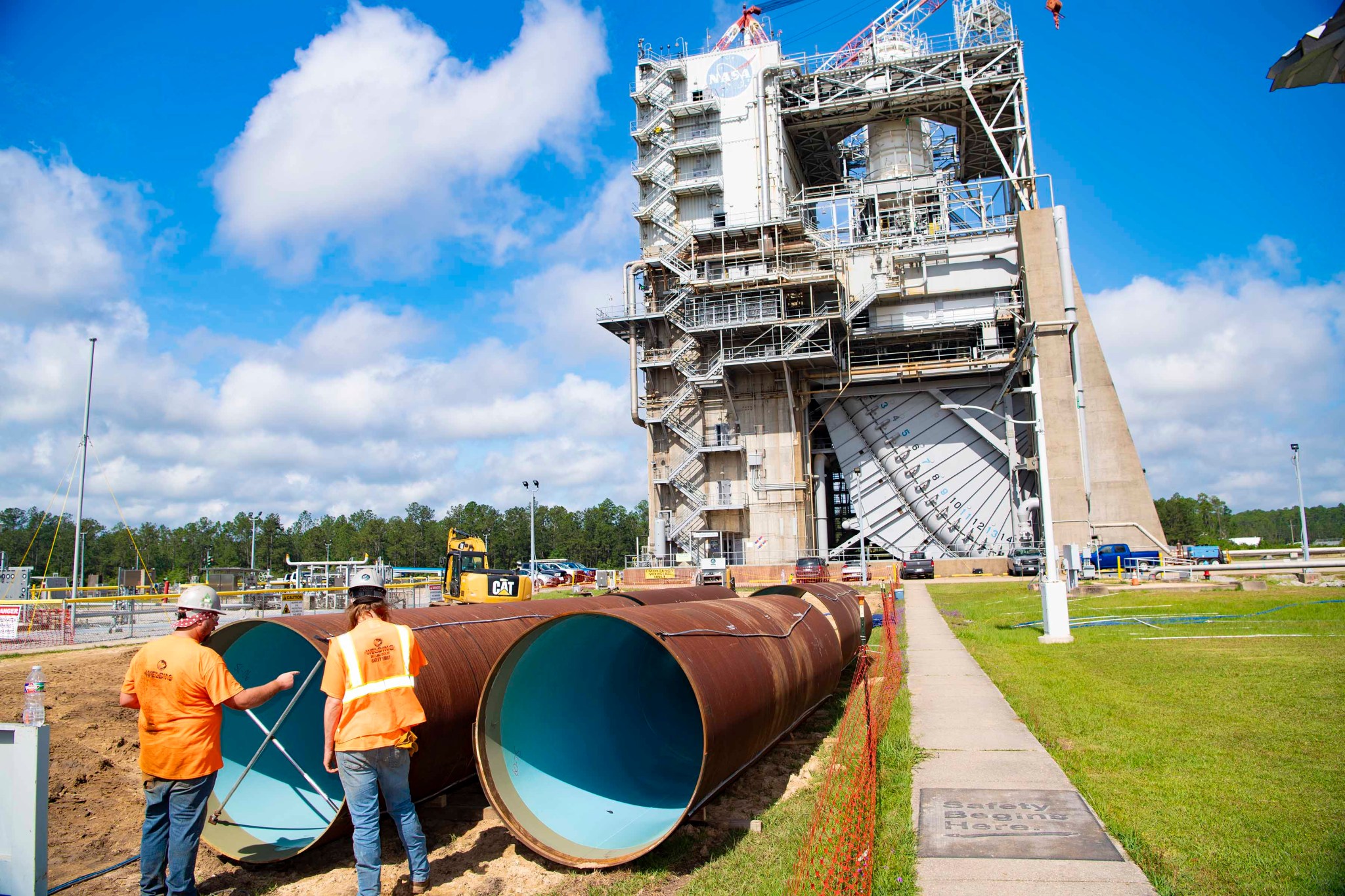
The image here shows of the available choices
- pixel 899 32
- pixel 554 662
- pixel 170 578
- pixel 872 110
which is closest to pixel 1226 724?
pixel 554 662

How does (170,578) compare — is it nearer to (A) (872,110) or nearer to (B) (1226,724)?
(A) (872,110)

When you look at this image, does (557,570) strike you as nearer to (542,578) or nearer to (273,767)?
(542,578)

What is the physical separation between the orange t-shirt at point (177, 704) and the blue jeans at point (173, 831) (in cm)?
12

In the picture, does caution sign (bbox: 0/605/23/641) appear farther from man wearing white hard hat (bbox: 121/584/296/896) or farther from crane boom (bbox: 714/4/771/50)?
crane boom (bbox: 714/4/771/50)

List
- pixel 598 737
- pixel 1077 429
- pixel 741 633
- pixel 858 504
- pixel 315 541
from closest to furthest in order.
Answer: pixel 741 633
pixel 598 737
pixel 1077 429
pixel 858 504
pixel 315 541

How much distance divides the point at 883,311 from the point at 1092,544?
1575cm

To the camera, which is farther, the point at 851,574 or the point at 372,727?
the point at 851,574

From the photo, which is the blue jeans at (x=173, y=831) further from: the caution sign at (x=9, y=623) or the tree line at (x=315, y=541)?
the tree line at (x=315, y=541)

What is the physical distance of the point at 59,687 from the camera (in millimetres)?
12750

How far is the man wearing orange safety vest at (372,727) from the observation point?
18.6 ft

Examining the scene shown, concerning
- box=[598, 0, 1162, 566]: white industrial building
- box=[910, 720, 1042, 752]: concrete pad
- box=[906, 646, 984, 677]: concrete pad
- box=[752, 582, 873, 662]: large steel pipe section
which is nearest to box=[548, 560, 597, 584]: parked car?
box=[598, 0, 1162, 566]: white industrial building

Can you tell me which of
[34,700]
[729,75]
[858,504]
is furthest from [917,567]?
[34,700]

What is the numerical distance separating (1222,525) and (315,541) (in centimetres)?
16480

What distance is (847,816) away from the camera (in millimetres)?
7355
